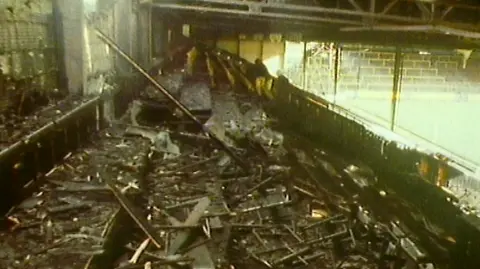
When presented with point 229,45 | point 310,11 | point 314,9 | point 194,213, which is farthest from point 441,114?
point 194,213

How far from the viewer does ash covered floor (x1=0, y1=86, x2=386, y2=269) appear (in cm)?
446

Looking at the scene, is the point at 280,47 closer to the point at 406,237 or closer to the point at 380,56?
the point at 380,56

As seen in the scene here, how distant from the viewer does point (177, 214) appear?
19.4ft

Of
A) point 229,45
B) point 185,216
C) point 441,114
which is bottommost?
point 441,114

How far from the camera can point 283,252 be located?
5.26m

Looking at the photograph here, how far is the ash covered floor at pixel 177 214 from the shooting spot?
4.46 m

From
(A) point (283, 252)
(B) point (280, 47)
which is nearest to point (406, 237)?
(A) point (283, 252)

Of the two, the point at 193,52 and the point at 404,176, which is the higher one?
the point at 193,52

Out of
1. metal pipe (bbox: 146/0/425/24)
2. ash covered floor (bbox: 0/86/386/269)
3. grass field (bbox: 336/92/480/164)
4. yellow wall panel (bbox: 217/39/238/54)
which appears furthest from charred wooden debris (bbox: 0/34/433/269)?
yellow wall panel (bbox: 217/39/238/54)

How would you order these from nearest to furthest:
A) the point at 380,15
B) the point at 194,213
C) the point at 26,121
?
the point at 194,213 → the point at 26,121 → the point at 380,15

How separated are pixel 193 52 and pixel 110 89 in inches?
435

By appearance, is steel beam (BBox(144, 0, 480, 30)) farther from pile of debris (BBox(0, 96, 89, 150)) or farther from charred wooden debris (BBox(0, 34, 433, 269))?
pile of debris (BBox(0, 96, 89, 150))

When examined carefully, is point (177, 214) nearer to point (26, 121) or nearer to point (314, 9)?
point (26, 121)

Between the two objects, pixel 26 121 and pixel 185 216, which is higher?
pixel 26 121
